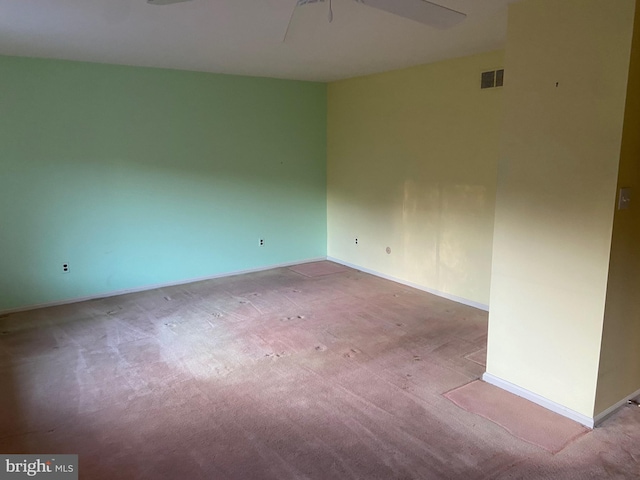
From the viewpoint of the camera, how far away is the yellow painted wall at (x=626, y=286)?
2252 mm

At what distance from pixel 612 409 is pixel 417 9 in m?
2.40

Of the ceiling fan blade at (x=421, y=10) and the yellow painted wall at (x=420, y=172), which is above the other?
the ceiling fan blade at (x=421, y=10)

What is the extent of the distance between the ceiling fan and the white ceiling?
20 cm

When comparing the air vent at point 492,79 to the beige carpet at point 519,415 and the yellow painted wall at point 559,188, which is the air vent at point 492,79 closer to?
the yellow painted wall at point 559,188

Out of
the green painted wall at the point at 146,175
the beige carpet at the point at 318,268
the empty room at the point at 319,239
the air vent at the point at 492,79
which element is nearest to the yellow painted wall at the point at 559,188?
the empty room at the point at 319,239

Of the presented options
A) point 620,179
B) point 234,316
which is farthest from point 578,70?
point 234,316

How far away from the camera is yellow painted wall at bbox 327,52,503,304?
4223 mm

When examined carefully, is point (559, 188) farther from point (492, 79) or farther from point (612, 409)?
point (492, 79)

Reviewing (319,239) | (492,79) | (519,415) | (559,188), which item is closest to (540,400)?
(519,415)

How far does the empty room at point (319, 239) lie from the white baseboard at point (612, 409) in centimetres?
1

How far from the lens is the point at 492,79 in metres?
4.00

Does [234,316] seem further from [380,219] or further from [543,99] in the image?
[543,99]

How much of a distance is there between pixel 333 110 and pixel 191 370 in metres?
3.82

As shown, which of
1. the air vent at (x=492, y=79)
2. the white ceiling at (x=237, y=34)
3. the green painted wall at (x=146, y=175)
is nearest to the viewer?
the white ceiling at (x=237, y=34)
